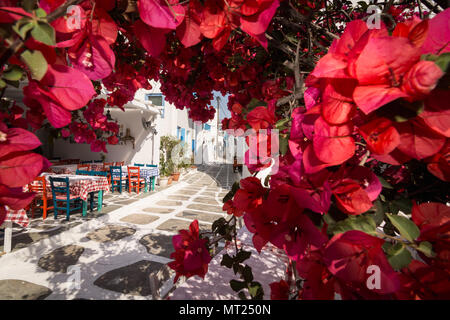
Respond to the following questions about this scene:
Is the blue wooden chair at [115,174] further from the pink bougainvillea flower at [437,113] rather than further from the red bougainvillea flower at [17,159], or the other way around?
the pink bougainvillea flower at [437,113]

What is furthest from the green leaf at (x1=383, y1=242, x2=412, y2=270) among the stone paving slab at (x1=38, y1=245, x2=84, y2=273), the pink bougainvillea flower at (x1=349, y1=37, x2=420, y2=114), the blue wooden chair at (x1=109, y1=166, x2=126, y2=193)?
the blue wooden chair at (x1=109, y1=166, x2=126, y2=193)

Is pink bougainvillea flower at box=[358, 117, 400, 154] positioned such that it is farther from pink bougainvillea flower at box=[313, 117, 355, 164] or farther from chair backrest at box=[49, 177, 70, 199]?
chair backrest at box=[49, 177, 70, 199]

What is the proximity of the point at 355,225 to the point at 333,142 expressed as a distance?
15cm

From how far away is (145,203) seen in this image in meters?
5.87

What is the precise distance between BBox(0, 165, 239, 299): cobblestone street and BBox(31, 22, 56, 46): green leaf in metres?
0.82

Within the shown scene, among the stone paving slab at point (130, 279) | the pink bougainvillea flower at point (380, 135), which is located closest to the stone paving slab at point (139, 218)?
the stone paving slab at point (130, 279)

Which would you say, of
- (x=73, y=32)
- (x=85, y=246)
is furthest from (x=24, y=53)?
(x=85, y=246)

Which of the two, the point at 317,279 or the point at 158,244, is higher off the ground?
the point at 317,279

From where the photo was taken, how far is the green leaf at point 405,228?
0.36 metres

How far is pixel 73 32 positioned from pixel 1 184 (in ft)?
0.97

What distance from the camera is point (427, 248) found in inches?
13.4

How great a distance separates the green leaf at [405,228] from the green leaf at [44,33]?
0.59 m

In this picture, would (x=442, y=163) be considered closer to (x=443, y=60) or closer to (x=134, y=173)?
(x=443, y=60)

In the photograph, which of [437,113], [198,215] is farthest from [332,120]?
[198,215]
